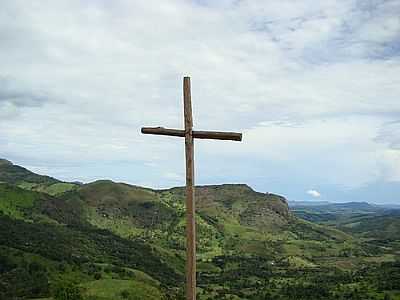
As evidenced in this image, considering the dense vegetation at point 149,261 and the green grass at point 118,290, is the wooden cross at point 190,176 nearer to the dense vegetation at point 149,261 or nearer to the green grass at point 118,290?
the dense vegetation at point 149,261

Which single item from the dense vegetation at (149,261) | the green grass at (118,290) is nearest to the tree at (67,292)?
the dense vegetation at (149,261)

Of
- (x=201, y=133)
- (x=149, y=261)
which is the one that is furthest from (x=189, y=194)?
(x=149, y=261)

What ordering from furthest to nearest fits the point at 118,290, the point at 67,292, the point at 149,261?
1. the point at 149,261
2. the point at 118,290
3. the point at 67,292

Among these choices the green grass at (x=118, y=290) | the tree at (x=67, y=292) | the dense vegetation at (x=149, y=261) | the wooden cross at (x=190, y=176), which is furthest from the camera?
the dense vegetation at (x=149, y=261)

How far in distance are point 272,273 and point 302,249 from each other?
50.2m

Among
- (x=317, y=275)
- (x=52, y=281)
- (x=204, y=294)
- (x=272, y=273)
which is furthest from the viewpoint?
(x=272, y=273)

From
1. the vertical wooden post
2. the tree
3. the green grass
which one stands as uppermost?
the vertical wooden post

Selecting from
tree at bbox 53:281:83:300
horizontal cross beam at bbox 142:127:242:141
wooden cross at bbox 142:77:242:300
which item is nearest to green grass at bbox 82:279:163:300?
tree at bbox 53:281:83:300

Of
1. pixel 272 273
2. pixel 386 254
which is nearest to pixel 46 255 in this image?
pixel 272 273

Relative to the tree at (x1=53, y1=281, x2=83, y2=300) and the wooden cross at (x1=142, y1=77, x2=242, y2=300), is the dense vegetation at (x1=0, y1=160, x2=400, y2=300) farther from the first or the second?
the wooden cross at (x1=142, y1=77, x2=242, y2=300)

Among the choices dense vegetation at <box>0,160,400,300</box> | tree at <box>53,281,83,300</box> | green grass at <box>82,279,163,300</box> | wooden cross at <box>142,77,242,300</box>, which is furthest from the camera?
dense vegetation at <box>0,160,400,300</box>

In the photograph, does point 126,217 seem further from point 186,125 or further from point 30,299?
point 186,125

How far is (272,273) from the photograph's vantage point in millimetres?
141000

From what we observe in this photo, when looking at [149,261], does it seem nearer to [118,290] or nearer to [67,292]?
[118,290]
